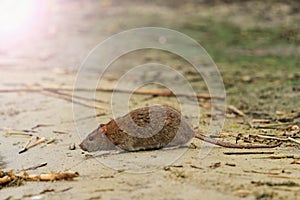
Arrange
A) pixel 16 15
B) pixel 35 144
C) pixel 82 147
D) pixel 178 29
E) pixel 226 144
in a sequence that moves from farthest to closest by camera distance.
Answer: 1. pixel 16 15
2. pixel 178 29
3. pixel 35 144
4. pixel 82 147
5. pixel 226 144

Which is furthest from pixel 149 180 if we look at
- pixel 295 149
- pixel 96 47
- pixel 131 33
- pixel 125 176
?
pixel 131 33

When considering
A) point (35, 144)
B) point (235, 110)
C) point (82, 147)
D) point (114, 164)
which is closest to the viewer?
point (114, 164)

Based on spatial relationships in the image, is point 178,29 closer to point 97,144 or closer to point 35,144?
point 35,144

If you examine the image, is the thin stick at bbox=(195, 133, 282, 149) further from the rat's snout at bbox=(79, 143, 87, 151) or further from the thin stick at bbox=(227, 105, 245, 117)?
the thin stick at bbox=(227, 105, 245, 117)

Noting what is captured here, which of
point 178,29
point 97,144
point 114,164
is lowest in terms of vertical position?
point 114,164

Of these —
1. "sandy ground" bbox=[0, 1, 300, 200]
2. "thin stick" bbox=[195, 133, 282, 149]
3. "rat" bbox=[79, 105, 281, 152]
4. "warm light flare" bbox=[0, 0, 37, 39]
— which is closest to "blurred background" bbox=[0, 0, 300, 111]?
"warm light flare" bbox=[0, 0, 37, 39]

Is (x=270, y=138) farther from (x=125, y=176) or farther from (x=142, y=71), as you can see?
(x=142, y=71)

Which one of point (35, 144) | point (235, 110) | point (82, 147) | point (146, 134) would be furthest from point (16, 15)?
point (146, 134)
